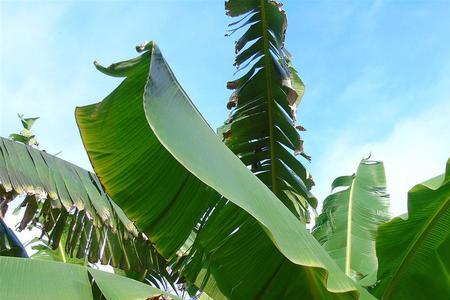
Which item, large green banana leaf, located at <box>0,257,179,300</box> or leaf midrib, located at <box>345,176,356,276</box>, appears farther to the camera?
leaf midrib, located at <box>345,176,356,276</box>

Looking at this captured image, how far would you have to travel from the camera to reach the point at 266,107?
8.66 ft

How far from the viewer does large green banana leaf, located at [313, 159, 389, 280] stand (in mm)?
3022

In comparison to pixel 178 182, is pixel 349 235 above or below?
below

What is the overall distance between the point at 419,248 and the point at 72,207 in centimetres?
158

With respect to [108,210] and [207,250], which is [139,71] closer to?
[207,250]

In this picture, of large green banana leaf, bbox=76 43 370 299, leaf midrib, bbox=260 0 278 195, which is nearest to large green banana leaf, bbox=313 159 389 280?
leaf midrib, bbox=260 0 278 195

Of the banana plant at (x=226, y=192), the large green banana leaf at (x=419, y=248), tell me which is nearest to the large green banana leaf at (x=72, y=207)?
the banana plant at (x=226, y=192)

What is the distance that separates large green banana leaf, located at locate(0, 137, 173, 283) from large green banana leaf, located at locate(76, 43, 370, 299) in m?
1.11

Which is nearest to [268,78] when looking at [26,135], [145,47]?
[145,47]

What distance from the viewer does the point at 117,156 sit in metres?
1.65

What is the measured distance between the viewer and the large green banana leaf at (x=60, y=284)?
1464mm

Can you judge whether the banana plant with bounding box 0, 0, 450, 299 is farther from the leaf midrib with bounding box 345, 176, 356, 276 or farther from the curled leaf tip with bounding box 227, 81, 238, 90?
the leaf midrib with bounding box 345, 176, 356, 276

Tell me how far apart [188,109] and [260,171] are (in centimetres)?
99

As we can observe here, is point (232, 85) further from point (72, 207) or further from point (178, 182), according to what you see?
point (178, 182)
